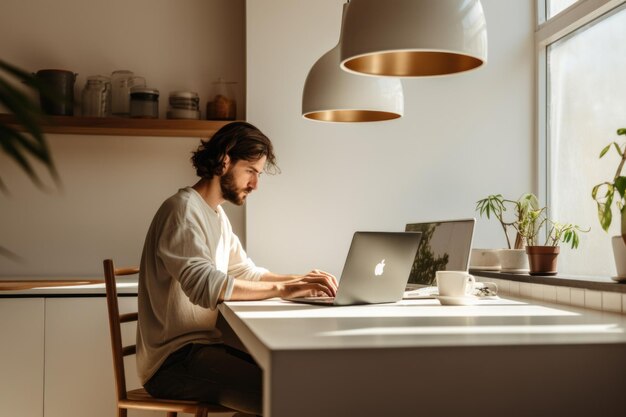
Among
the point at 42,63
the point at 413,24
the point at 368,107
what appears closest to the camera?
the point at 413,24

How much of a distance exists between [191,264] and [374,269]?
0.53m

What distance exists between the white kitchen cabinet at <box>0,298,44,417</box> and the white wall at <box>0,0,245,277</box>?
0.55 m

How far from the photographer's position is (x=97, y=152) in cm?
374

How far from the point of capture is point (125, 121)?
3.45 meters

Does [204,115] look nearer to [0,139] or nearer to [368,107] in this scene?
[368,107]

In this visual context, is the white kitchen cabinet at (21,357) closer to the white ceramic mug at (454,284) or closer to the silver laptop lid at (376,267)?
the silver laptop lid at (376,267)

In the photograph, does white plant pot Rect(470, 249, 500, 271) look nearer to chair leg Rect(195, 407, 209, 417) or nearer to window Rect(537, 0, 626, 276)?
window Rect(537, 0, 626, 276)

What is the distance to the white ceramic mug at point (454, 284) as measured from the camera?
2182mm

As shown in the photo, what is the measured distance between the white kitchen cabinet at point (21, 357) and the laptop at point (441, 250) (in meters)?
1.62

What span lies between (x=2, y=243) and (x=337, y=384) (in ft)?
9.61

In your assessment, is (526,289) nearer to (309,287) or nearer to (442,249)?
(442,249)

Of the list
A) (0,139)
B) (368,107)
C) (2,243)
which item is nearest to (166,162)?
(2,243)

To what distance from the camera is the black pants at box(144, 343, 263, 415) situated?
206 centimetres

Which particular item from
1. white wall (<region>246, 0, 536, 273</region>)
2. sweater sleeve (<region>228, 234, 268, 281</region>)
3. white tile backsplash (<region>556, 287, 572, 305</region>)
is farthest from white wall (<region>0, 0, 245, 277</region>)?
white tile backsplash (<region>556, 287, 572, 305</region>)
